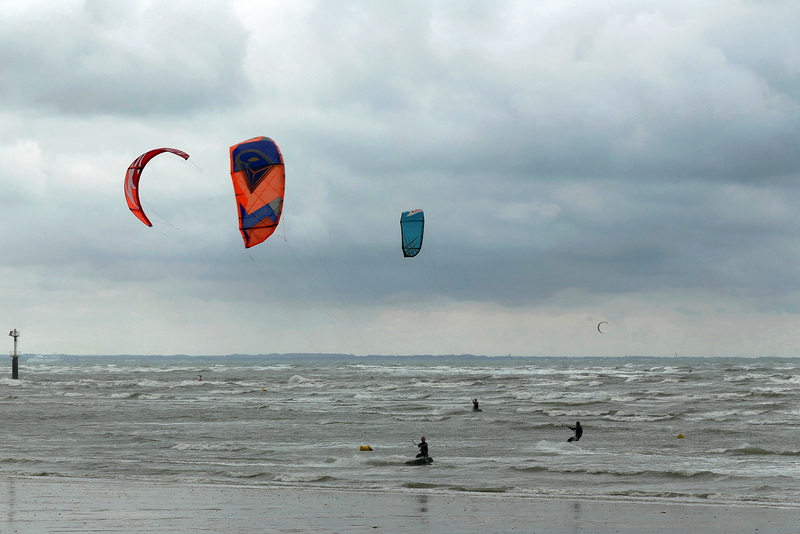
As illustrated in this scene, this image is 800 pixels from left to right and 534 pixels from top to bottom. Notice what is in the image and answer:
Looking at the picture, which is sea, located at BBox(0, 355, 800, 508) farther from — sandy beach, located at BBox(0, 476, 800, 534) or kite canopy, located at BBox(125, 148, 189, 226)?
kite canopy, located at BBox(125, 148, 189, 226)

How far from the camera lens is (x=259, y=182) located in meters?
22.9

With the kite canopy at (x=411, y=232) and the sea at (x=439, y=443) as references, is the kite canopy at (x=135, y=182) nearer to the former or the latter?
the sea at (x=439, y=443)

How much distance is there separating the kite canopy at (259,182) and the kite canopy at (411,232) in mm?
7288

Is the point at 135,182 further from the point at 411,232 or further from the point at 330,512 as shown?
the point at 330,512

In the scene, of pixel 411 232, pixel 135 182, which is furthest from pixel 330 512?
pixel 411 232

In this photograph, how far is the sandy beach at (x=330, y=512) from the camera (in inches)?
513

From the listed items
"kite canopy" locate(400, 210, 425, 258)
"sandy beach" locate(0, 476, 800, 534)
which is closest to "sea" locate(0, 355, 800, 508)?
"sandy beach" locate(0, 476, 800, 534)

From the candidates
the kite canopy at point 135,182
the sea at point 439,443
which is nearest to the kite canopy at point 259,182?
the kite canopy at point 135,182

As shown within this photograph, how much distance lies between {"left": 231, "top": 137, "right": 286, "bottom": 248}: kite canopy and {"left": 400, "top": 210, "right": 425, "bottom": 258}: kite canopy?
7.29 metres

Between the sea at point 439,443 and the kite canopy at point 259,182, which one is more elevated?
the kite canopy at point 259,182

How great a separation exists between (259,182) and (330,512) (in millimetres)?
10827

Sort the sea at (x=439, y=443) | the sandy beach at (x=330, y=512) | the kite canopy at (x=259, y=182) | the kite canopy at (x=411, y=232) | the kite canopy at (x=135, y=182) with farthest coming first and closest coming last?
the kite canopy at (x=411, y=232), the kite canopy at (x=135, y=182), the kite canopy at (x=259, y=182), the sea at (x=439, y=443), the sandy beach at (x=330, y=512)

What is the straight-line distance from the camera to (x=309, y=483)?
19672 millimetres

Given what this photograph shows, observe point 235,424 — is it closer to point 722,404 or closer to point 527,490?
point 527,490
